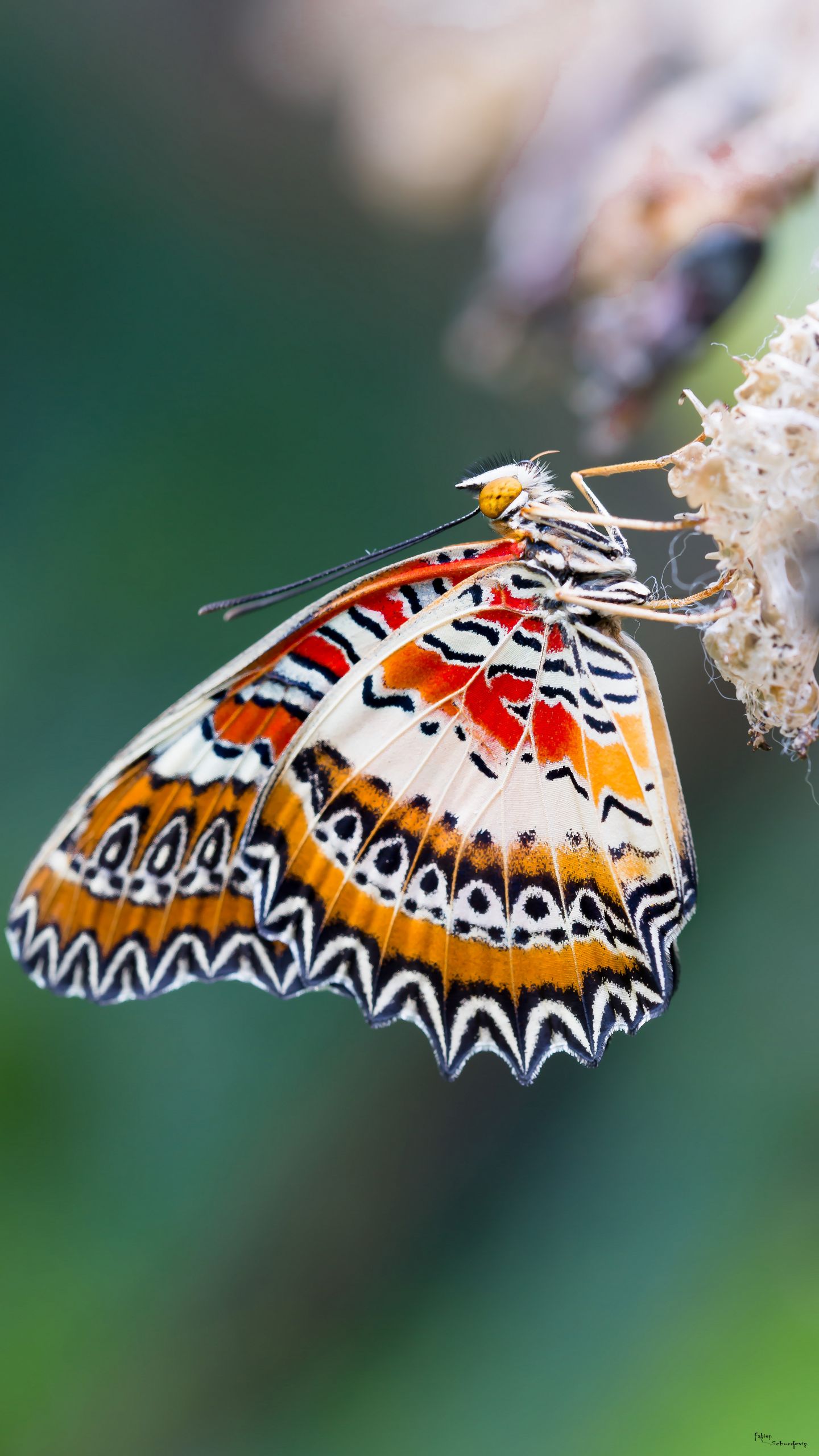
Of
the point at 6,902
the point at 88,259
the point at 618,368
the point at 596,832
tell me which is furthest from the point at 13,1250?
the point at 88,259

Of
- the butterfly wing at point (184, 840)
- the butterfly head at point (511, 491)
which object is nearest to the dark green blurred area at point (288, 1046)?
the butterfly head at point (511, 491)

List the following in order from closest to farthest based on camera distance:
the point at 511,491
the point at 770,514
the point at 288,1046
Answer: the point at 770,514 < the point at 511,491 < the point at 288,1046

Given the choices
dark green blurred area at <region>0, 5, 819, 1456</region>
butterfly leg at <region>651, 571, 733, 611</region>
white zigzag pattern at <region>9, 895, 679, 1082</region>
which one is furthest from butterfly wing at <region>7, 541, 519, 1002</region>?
dark green blurred area at <region>0, 5, 819, 1456</region>

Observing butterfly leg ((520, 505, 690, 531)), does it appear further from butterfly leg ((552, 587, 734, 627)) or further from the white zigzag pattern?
the white zigzag pattern

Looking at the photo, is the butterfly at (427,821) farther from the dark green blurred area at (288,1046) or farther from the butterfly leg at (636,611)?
the dark green blurred area at (288,1046)

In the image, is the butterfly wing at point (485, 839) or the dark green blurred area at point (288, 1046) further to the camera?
the dark green blurred area at point (288, 1046)

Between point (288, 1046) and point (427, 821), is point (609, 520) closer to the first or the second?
point (427, 821)

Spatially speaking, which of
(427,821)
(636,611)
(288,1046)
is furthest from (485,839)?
(288,1046)
